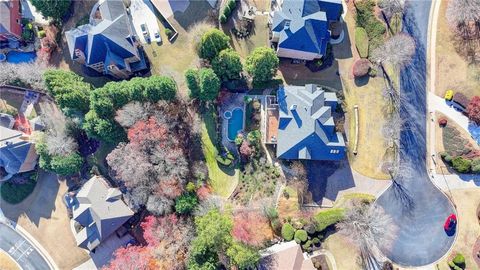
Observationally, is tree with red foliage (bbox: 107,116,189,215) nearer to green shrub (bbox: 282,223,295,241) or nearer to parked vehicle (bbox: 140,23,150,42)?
parked vehicle (bbox: 140,23,150,42)

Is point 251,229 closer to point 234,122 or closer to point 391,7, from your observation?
point 234,122

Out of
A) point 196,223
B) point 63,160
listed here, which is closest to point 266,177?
point 196,223

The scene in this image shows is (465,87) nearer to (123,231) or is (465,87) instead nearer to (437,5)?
(437,5)

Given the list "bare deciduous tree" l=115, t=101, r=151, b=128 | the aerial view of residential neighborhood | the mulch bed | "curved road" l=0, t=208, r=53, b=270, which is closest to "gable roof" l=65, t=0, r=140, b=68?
the aerial view of residential neighborhood

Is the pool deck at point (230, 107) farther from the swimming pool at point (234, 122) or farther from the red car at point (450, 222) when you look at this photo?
the red car at point (450, 222)

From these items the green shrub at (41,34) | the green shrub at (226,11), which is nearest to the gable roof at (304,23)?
the green shrub at (226,11)

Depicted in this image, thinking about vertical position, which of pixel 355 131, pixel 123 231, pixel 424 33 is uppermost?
pixel 424 33

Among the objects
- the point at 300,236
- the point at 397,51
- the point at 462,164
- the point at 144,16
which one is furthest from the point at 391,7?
the point at 144,16
